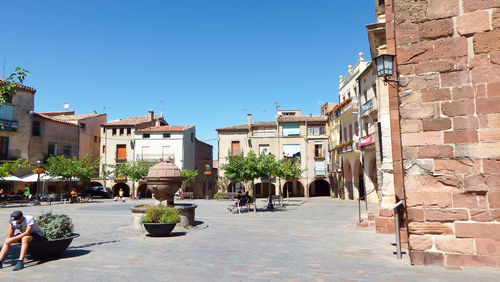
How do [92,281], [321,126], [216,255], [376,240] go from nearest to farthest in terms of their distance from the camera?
[92,281]
[216,255]
[376,240]
[321,126]

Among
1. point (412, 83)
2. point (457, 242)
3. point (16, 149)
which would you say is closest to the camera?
point (457, 242)

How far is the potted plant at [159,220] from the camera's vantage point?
29.0ft

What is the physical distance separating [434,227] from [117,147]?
40.5 m

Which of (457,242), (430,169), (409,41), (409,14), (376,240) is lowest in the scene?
(376,240)

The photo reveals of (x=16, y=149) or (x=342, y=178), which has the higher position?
(x=16, y=149)

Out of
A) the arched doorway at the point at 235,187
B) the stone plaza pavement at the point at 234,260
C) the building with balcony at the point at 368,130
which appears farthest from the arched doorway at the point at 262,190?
the stone plaza pavement at the point at 234,260

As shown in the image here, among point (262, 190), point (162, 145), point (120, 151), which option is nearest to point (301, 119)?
point (262, 190)

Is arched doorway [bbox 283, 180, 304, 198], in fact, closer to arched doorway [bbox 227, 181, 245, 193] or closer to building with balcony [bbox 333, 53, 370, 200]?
arched doorway [bbox 227, 181, 245, 193]

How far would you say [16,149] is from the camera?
32375 millimetres

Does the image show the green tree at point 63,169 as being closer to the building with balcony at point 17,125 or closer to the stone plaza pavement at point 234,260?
the building with balcony at point 17,125

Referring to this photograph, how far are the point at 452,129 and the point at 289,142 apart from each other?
34.6 m

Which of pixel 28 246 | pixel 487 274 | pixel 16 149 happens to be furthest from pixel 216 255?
pixel 16 149

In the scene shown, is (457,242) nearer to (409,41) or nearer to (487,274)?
(487,274)

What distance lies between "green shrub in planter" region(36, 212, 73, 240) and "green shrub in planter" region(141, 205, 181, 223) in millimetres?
2244
